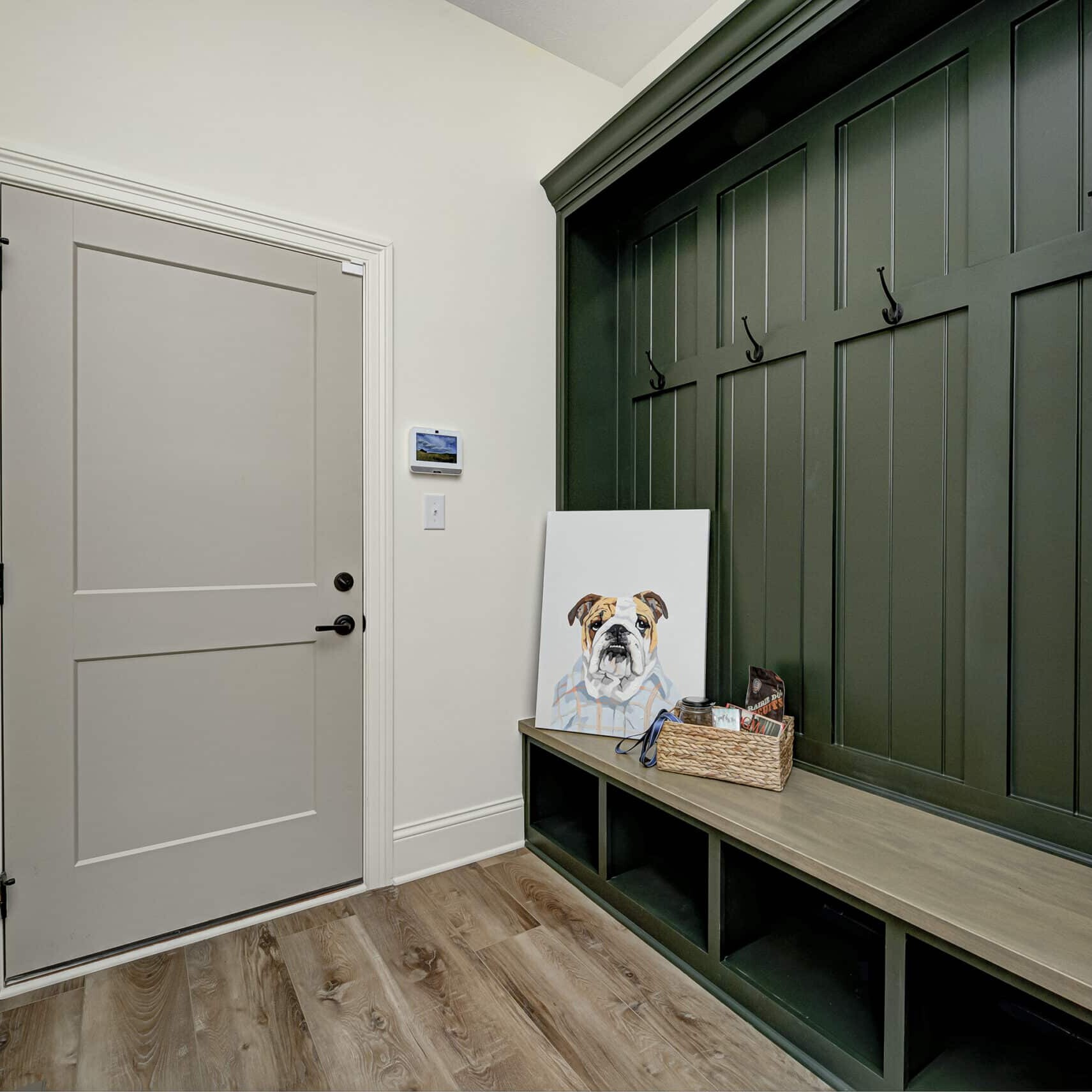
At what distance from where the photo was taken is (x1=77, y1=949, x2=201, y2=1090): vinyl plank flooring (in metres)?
1.41

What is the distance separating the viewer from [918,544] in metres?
1.69

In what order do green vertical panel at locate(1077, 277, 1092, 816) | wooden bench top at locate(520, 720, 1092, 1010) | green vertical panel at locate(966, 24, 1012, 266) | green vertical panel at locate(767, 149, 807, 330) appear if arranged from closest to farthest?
1. wooden bench top at locate(520, 720, 1092, 1010)
2. green vertical panel at locate(1077, 277, 1092, 816)
3. green vertical panel at locate(966, 24, 1012, 266)
4. green vertical panel at locate(767, 149, 807, 330)

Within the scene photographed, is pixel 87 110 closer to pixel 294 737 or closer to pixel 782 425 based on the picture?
pixel 294 737

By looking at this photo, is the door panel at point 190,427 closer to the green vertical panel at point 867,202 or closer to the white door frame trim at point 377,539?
the white door frame trim at point 377,539

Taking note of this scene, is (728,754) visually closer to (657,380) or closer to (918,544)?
(918,544)

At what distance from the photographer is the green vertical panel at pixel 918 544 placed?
1642 millimetres

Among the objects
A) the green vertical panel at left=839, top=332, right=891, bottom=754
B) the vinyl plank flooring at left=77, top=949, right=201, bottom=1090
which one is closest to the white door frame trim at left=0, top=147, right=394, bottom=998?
the vinyl plank flooring at left=77, top=949, right=201, bottom=1090

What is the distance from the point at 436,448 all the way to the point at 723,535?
975 millimetres

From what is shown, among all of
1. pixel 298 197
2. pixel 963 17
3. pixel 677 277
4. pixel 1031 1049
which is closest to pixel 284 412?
pixel 298 197

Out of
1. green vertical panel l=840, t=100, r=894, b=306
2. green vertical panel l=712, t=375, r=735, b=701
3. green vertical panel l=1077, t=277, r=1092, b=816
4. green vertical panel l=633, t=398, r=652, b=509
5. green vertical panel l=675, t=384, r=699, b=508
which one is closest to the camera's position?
green vertical panel l=1077, t=277, r=1092, b=816

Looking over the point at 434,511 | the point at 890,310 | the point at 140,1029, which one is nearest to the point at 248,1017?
the point at 140,1029

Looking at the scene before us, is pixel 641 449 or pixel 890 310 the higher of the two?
pixel 890 310

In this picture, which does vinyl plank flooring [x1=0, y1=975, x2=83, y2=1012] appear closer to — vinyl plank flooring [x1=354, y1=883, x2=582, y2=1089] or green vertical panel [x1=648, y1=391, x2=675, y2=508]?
vinyl plank flooring [x1=354, y1=883, x2=582, y2=1089]

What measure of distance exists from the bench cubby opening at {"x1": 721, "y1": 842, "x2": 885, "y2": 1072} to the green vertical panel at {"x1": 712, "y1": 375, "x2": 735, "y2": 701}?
2.05ft
